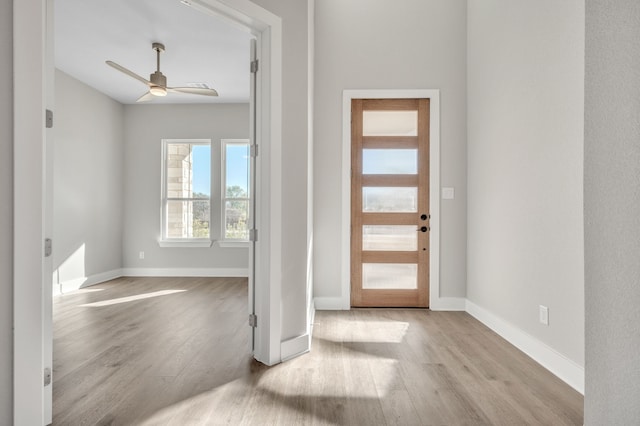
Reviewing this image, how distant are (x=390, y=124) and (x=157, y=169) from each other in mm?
4240

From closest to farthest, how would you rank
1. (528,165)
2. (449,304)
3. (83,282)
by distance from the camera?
1. (528,165)
2. (449,304)
3. (83,282)

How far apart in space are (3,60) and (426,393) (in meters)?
2.61

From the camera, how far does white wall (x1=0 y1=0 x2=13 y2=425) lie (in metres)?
1.37

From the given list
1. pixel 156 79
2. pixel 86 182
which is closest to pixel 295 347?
pixel 156 79

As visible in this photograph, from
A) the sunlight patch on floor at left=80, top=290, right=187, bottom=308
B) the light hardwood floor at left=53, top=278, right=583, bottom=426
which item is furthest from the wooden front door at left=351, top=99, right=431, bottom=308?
the sunlight patch on floor at left=80, top=290, right=187, bottom=308

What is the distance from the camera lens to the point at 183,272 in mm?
6125

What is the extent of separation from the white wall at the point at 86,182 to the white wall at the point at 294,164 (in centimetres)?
397

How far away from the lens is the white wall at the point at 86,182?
488 cm

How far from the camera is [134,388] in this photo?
2.13m

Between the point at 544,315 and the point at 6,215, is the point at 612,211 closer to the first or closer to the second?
the point at 544,315

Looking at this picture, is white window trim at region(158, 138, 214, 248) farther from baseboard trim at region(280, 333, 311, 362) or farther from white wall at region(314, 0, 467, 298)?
baseboard trim at region(280, 333, 311, 362)

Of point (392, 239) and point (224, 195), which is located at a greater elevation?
point (224, 195)

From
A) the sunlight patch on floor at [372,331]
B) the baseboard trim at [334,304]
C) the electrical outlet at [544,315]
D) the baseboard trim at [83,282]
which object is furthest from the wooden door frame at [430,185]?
the baseboard trim at [83,282]

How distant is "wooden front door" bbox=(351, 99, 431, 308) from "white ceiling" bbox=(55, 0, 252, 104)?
68.4 inches
